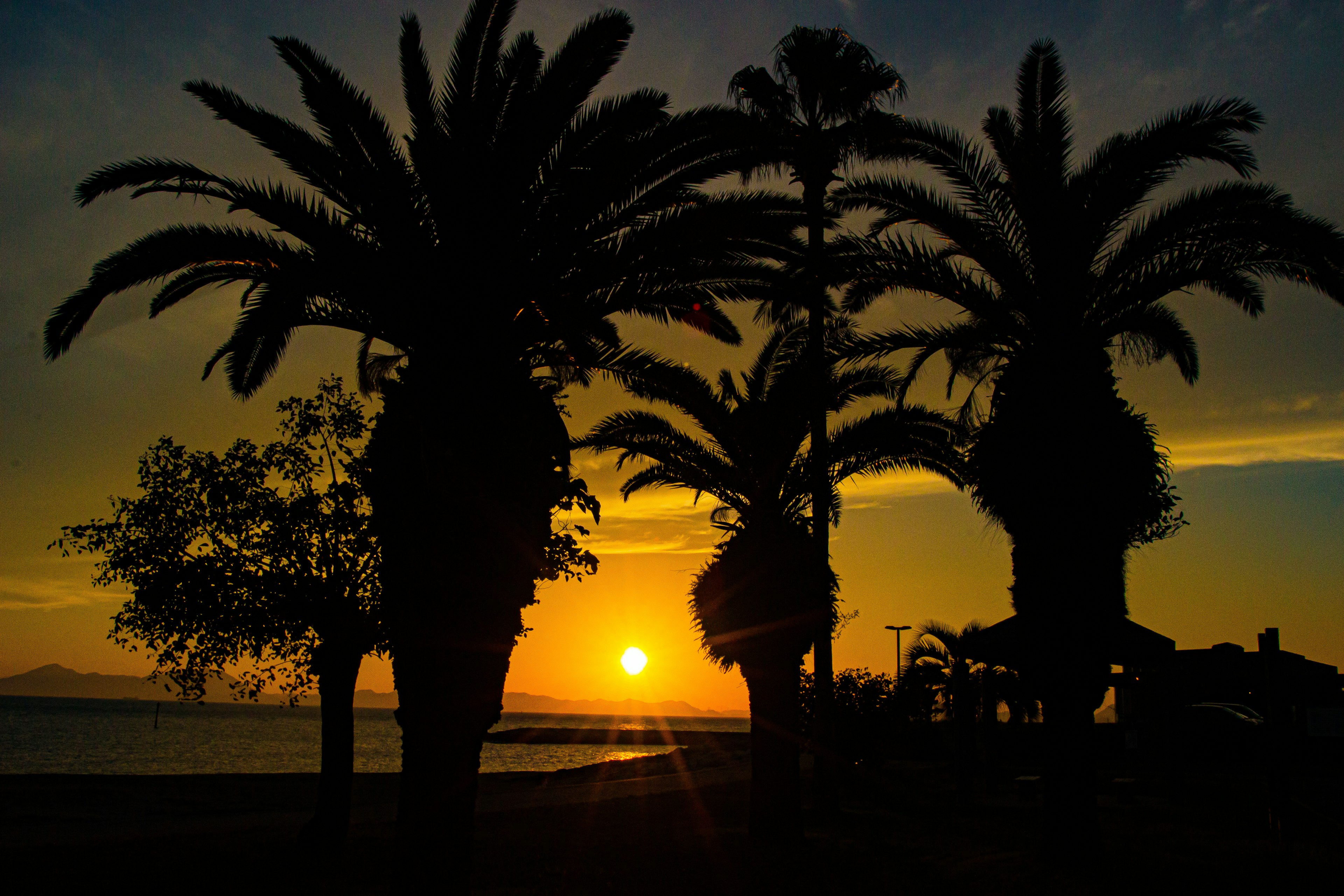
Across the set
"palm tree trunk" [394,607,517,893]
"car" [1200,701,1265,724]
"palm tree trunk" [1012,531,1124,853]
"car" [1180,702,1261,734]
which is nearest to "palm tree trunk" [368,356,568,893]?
"palm tree trunk" [394,607,517,893]

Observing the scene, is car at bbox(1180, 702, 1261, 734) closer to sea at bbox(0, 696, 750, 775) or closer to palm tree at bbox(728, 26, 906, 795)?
palm tree at bbox(728, 26, 906, 795)

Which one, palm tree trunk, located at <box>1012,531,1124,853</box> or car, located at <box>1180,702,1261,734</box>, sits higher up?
palm tree trunk, located at <box>1012,531,1124,853</box>

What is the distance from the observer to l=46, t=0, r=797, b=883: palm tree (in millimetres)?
8781

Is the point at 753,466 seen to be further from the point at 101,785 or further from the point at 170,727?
the point at 170,727

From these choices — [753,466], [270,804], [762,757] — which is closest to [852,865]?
[762,757]

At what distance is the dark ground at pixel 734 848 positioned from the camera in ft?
35.0

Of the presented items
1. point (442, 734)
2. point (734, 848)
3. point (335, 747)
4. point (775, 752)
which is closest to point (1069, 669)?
point (775, 752)

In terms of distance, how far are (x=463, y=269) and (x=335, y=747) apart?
7638 millimetres

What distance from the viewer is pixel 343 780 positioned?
42.7ft

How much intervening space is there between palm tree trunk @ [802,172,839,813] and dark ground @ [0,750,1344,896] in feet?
2.80

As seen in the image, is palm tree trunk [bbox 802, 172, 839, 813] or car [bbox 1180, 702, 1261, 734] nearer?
palm tree trunk [bbox 802, 172, 839, 813]

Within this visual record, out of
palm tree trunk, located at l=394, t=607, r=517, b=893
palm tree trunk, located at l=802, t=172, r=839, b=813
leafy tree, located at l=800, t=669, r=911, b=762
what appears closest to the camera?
palm tree trunk, located at l=394, t=607, r=517, b=893

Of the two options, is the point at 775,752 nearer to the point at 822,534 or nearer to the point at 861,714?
the point at 822,534

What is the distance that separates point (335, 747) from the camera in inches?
518
